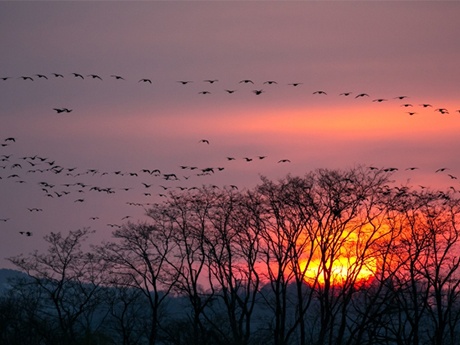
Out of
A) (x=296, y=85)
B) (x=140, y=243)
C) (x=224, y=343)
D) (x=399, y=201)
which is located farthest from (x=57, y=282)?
(x=296, y=85)

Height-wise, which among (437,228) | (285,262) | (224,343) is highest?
(437,228)

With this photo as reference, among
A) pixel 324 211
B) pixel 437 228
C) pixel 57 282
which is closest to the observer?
pixel 324 211

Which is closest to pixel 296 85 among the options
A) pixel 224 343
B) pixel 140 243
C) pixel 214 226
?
pixel 214 226

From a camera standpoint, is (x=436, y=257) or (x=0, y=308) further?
(x=0, y=308)

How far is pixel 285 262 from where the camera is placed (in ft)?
194

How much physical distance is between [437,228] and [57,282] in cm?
3279

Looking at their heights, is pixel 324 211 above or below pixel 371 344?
above

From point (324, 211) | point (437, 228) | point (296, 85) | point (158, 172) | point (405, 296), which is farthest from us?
point (405, 296)

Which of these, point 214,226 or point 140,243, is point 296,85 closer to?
point 214,226

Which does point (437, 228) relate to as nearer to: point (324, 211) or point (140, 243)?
point (324, 211)

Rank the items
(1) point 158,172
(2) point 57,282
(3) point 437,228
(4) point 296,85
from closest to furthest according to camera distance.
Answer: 1. (4) point 296,85
2. (1) point 158,172
3. (3) point 437,228
4. (2) point 57,282

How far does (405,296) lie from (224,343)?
1415cm

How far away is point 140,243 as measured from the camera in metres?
70.2

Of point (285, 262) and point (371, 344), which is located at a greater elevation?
point (285, 262)
